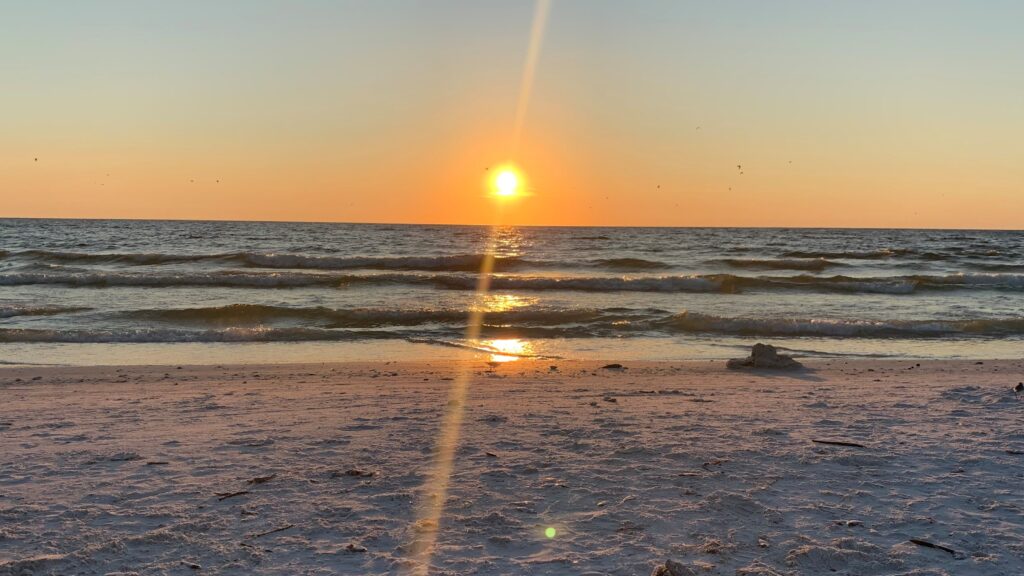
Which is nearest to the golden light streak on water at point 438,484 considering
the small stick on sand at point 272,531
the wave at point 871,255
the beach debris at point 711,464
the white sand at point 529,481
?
the white sand at point 529,481

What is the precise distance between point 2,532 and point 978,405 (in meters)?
7.47

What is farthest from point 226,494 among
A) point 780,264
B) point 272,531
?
point 780,264

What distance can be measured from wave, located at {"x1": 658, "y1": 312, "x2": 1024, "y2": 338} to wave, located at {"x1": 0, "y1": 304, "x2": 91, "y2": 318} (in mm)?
12779

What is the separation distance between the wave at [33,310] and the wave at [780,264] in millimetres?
26657

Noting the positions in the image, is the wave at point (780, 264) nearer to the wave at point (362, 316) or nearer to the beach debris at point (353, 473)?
the wave at point (362, 316)

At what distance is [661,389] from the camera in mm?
7902

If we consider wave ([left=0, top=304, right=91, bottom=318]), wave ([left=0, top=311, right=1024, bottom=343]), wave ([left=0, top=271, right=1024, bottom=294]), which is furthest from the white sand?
wave ([left=0, top=271, right=1024, bottom=294])

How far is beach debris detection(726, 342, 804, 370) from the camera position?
31.2ft

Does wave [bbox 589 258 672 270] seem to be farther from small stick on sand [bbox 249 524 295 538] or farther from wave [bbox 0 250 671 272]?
small stick on sand [bbox 249 524 295 538]

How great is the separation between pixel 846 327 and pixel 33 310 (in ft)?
54.4

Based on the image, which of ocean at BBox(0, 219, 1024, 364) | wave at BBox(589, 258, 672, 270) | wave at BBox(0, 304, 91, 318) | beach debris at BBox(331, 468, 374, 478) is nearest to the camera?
beach debris at BBox(331, 468, 374, 478)

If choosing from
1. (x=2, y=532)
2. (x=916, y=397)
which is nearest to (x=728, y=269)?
(x=916, y=397)

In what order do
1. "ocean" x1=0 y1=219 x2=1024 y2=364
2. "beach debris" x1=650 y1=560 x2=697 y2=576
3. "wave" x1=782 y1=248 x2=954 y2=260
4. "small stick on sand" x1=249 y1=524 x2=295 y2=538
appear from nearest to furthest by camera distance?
"beach debris" x1=650 y1=560 x2=697 y2=576
"small stick on sand" x1=249 y1=524 x2=295 y2=538
"ocean" x1=0 y1=219 x2=1024 y2=364
"wave" x1=782 y1=248 x2=954 y2=260

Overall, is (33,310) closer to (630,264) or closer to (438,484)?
(438,484)
